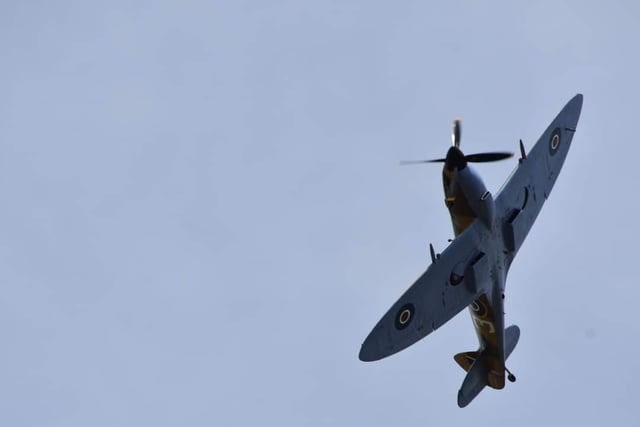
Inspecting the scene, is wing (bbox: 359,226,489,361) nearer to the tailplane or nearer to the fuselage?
the fuselage

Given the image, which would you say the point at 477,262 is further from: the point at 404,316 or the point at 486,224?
the point at 404,316

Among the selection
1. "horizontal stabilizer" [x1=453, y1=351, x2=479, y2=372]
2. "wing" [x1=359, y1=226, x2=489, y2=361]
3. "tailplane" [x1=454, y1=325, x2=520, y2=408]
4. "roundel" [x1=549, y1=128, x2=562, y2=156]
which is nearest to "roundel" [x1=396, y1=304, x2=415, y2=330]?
"wing" [x1=359, y1=226, x2=489, y2=361]

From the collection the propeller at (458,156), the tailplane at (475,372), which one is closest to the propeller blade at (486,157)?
the propeller at (458,156)

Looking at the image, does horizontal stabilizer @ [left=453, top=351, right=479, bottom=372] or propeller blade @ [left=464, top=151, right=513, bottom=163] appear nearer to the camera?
propeller blade @ [left=464, top=151, right=513, bottom=163]

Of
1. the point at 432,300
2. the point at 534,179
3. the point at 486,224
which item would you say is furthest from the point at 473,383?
the point at 534,179

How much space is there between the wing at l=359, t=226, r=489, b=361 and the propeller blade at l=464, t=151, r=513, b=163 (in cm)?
232

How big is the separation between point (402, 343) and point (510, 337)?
8002mm

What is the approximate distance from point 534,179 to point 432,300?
7015mm

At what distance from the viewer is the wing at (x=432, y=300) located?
119 ft

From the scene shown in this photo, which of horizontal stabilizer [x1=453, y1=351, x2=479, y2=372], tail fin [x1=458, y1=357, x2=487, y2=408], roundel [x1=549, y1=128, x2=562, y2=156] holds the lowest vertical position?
tail fin [x1=458, y1=357, x2=487, y2=408]

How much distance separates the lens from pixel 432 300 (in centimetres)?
3722

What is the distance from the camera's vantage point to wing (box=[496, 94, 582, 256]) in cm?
3941

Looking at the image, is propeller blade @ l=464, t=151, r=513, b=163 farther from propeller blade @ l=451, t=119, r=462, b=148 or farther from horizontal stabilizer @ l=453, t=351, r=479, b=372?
horizontal stabilizer @ l=453, t=351, r=479, b=372

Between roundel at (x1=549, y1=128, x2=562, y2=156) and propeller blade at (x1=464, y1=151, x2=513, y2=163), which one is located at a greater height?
roundel at (x1=549, y1=128, x2=562, y2=156)
